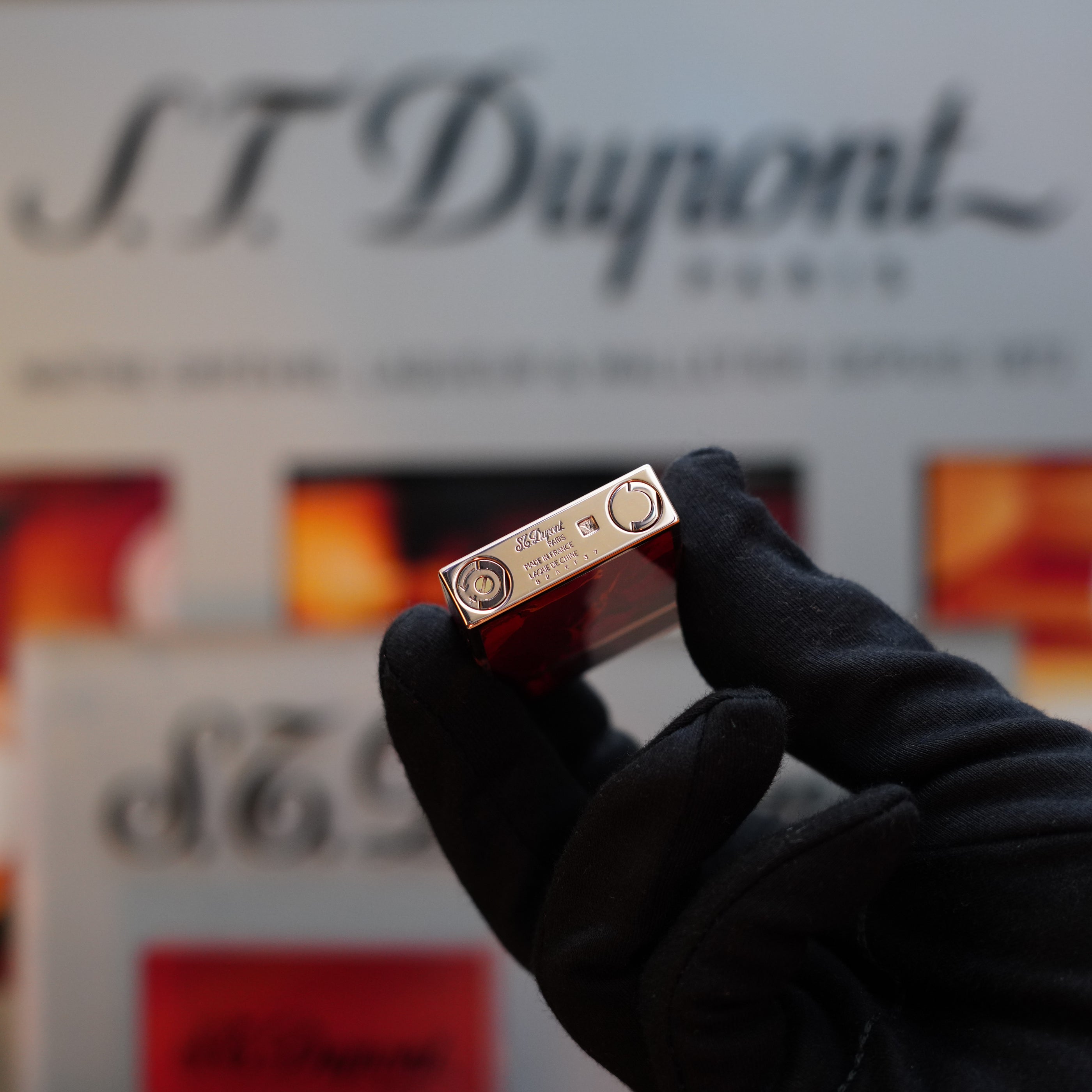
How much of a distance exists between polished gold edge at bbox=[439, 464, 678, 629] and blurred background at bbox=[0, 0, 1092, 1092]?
948 mm

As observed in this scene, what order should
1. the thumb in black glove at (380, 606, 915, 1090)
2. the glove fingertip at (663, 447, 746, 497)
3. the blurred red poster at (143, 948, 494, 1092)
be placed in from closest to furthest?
the thumb in black glove at (380, 606, 915, 1090) < the glove fingertip at (663, 447, 746, 497) < the blurred red poster at (143, 948, 494, 1092)

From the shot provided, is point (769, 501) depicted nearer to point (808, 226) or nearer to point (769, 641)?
point (808, 226)

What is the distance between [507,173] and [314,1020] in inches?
49.2

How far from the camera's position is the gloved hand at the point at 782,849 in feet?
1.22

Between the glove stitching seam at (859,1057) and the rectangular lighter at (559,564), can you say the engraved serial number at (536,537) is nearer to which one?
the rectangular lighter at (559,564)

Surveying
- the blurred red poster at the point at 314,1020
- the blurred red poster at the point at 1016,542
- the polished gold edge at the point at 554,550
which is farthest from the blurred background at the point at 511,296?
the polished gold edge at the point at 554,550

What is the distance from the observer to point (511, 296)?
1324mm

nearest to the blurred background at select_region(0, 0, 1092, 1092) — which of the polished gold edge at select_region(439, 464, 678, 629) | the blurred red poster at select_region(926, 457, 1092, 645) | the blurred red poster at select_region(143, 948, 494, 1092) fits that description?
the blurred red poster at select_region(926, 457, 1092, 645)

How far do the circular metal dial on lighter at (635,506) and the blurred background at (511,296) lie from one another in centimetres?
94

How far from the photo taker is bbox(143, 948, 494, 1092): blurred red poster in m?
1.19

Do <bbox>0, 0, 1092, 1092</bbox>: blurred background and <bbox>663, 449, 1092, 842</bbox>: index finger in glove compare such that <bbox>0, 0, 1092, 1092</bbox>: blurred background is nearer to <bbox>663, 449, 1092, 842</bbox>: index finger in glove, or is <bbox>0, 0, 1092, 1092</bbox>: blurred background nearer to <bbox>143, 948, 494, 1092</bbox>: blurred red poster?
<bbox>143, 948, 494, 1092</bbox>: blurred red poster

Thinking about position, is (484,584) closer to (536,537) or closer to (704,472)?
(536,537)

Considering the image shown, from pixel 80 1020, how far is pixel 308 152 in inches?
50.9

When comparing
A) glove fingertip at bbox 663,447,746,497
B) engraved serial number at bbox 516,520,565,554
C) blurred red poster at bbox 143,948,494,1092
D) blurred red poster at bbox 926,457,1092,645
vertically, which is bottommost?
blurred red poster at bbox 143,948,494,1092
